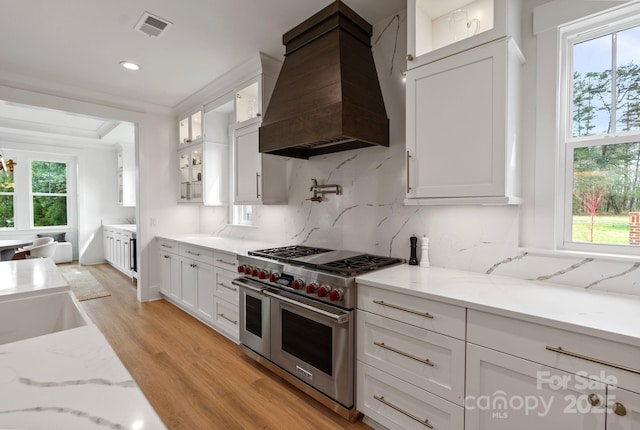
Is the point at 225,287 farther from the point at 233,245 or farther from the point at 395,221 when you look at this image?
the point at 395,221

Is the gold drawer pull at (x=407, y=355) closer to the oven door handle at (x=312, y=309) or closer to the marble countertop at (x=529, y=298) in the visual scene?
the oven door handle at (x=312, y=309)

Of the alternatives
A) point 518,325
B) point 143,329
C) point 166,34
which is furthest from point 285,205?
point 518,325

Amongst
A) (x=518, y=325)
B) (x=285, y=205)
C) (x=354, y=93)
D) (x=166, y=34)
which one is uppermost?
(x=166, y=34)

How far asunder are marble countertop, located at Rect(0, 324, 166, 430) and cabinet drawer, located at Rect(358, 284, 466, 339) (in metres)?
1.32

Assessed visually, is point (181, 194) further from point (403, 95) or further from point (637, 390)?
point (637, 390)

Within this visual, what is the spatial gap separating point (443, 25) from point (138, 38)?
244cm

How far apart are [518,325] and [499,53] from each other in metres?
1.34

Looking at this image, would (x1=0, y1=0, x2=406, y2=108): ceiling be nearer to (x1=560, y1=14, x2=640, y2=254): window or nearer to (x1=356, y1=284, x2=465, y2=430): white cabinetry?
(x1=560, y1=14, x2=640, y2=254): window

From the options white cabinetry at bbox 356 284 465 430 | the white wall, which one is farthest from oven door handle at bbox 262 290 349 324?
the white wall

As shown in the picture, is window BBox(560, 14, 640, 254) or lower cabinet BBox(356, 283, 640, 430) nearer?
lower cabinet BBox(356, 283, 640, 430)

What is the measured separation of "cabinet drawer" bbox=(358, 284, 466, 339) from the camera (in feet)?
4.97

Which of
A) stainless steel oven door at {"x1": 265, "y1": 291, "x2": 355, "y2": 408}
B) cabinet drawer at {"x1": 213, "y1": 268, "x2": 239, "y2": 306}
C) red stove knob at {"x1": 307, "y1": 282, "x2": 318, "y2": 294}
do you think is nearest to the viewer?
stainless steel oven door at {"x1": 265, "y1": 291, "x2": 355, "y2": 408}

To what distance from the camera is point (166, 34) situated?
2598mm

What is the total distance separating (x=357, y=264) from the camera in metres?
2.16
